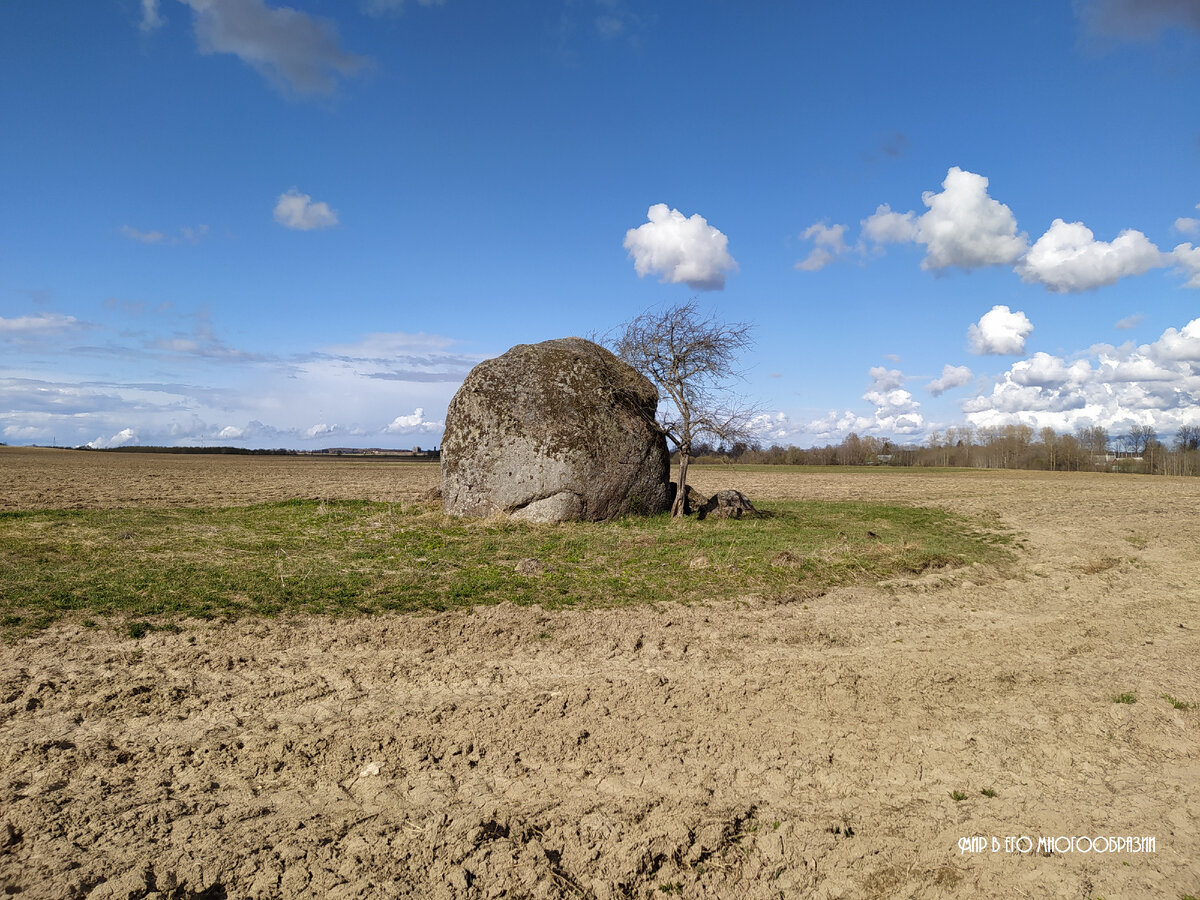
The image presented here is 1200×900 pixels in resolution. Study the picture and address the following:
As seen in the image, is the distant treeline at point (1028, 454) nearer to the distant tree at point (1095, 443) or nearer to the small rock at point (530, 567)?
the distant tree at point (1095, 443)

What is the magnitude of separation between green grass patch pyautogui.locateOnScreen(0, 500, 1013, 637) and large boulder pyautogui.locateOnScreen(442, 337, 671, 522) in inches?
29.4

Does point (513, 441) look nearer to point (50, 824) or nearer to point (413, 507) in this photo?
point (413, 507)

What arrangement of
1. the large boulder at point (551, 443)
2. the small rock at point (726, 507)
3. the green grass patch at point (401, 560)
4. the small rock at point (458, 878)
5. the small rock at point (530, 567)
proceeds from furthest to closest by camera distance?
1. the small rock at point (726, 507)
2. the large boulder at point (551, 443)
3. the small rock at point (530, 567)
4. the green grass patch at point (401, 560)
5. the small rock at point (458, 878)

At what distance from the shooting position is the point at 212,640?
7.29m

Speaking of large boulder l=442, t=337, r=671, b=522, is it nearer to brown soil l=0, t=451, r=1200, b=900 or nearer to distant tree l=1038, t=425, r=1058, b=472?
brown soil l=0, t=451, r=1200, b=900

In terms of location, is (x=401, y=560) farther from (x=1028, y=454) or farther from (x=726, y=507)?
(x=1028, y=454)

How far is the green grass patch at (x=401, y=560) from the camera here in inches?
349

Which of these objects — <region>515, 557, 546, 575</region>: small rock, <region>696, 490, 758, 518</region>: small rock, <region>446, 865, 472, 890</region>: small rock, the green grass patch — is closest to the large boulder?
the green grass patch

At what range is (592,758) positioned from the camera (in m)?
4.88

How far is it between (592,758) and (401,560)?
7680mm

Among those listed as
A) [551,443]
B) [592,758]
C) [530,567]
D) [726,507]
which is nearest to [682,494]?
[726,507]

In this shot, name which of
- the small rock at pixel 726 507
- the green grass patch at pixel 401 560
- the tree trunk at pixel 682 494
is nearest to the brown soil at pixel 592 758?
the green grass patch at pixel 401 560

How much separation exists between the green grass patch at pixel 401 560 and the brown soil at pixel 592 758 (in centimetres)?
110

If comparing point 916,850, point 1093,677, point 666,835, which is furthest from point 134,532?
point 1093,677
